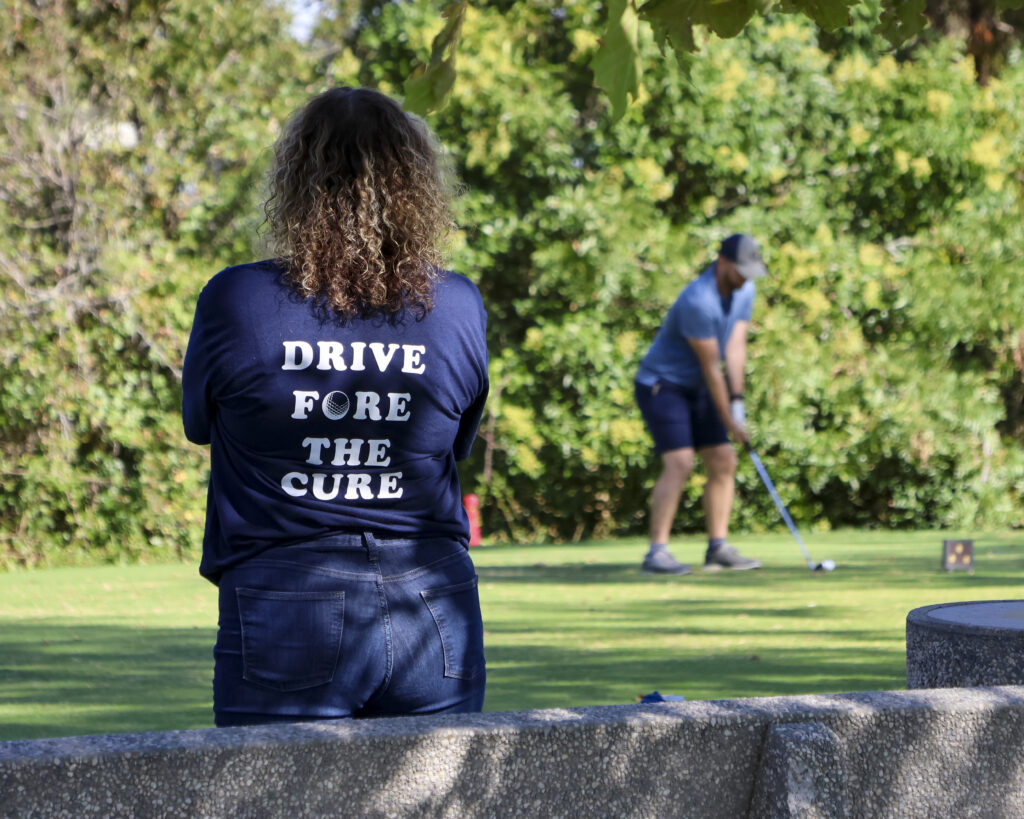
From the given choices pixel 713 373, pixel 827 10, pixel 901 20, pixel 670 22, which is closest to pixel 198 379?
pixel 670 22

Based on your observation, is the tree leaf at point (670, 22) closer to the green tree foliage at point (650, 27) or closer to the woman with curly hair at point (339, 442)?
→ the green tree foliage at point (650, 27)

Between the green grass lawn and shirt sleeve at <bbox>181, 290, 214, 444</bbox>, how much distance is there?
228cm

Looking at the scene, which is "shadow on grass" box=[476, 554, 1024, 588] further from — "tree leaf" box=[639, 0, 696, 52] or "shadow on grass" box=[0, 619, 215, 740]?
"tree leaf" box=[639, 0, 696, 52]

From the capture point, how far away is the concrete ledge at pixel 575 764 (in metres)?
2.14

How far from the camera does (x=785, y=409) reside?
13.8m

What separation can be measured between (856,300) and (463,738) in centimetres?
1266

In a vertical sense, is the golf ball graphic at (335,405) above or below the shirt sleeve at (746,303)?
below

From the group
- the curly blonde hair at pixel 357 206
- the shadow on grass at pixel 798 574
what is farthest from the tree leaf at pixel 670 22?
the shadow on grass at pixel 798 574

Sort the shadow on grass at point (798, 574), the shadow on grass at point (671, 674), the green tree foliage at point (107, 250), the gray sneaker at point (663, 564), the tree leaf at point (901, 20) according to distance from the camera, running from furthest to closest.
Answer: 1. the green tree foliage at point (107, 250)
2. the gray sneaker at point (663, 564)
3. the shadow on grass at point (798, 574)
4. the shadow on grass at point (671, 674)
5. the tree leaf at point (901, 20)

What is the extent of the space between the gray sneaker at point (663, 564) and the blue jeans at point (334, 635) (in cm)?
647

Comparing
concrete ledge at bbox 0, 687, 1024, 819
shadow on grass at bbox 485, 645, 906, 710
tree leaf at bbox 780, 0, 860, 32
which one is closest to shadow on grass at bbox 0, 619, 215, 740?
shadow on grass at bbox 485, 645, 906, 710

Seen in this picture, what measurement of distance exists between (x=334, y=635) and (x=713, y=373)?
6.45 meters

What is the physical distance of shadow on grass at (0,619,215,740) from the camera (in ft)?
15.7

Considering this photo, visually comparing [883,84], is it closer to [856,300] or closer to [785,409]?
[856,300]
